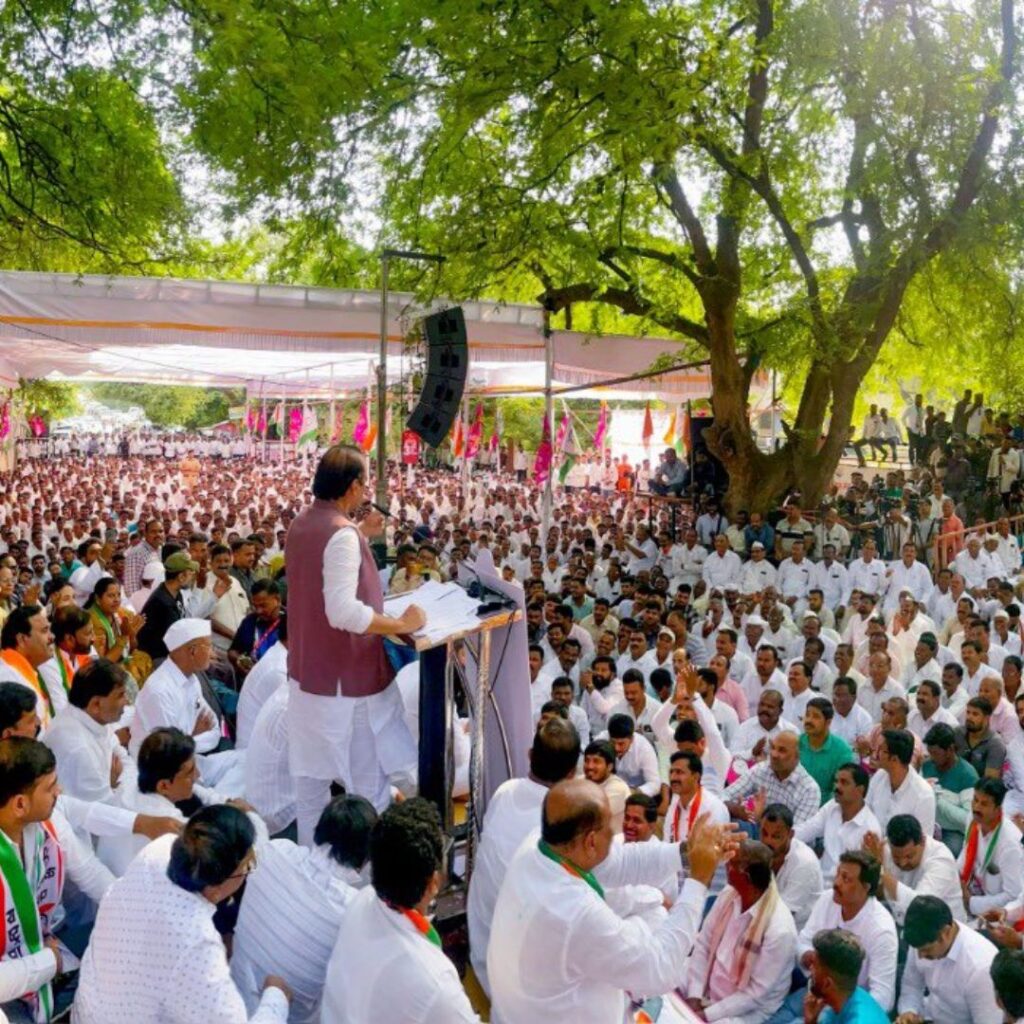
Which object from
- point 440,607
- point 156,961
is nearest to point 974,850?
point 440,607

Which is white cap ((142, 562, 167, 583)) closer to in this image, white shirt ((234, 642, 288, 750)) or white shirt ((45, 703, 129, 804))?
white shirt ((234, 642, 288, 750))

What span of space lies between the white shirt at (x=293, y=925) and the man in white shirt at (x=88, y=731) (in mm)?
938

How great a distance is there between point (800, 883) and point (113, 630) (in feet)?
12.8

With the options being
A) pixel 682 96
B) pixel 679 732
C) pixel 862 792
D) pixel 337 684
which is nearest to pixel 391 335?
pixel 682 96

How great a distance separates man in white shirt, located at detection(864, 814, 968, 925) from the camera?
16.0 ft

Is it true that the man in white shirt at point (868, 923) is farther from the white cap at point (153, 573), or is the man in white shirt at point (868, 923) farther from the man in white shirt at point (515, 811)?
the white cap at point (153, 573)

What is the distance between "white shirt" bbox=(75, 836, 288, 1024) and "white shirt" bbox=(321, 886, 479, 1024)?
0.89ft

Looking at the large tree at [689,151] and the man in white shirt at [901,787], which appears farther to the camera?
the large tree at [689,151]

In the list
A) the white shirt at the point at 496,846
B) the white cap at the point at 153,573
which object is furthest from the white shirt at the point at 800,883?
the white cap at the point at 153,573

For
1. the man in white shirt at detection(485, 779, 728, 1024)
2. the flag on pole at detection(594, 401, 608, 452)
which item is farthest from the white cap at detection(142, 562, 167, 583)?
the flag on pole at detection(594, 401, 608, 452)

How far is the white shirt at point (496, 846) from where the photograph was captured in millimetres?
3469

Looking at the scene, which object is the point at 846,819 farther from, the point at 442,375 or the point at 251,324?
the point at 251,324

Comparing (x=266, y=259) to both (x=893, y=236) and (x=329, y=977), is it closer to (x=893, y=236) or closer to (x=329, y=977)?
(x=893, y=236)

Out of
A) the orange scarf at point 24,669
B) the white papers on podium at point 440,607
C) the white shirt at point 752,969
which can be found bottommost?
the white shirt at point 752,969
